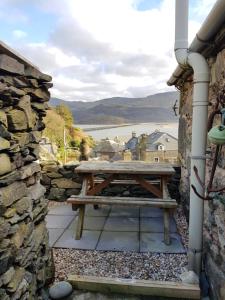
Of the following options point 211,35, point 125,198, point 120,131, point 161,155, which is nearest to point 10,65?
point 211,35

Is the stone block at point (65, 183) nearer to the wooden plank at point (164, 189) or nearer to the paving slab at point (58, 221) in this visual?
the paving slab at point (58, 221)

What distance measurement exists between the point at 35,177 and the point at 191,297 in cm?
176

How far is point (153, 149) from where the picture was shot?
16.1 meters

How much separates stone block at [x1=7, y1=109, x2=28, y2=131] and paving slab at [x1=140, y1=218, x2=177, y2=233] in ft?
8.86

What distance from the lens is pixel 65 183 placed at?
5562mm

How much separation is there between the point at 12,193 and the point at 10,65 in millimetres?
883

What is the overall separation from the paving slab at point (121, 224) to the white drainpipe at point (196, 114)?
148 centimetres

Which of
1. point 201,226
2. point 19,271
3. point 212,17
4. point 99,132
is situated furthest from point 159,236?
point 99,132

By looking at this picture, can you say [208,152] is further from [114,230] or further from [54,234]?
[54,234]

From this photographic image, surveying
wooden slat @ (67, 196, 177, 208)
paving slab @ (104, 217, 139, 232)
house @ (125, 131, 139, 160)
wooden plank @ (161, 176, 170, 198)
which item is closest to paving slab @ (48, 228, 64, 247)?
wooden slat @ (67, 196, 177, 208)

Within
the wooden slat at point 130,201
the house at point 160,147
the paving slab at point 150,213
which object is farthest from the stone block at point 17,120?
the house at point 160,147

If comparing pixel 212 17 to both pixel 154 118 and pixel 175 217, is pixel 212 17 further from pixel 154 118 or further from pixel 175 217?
pixel 154 118

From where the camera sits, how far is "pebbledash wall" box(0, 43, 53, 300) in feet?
6.34

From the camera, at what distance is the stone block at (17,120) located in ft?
6.76
